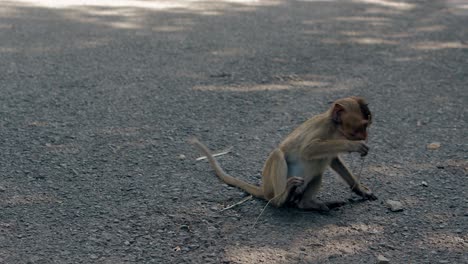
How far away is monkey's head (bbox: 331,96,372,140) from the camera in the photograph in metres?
4.50

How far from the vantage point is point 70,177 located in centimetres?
511

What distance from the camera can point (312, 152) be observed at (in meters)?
4.59

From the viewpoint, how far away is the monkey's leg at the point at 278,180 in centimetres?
461

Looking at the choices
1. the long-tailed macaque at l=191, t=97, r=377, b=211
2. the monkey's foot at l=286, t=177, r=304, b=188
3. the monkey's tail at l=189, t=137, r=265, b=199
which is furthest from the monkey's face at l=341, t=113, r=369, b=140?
the monkey's tail at l=189, t=137, r=265, b=199

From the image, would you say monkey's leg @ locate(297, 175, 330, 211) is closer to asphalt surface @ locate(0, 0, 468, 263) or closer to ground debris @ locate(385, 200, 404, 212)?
asphalt surface @ locate(0, 0, 468, 263)

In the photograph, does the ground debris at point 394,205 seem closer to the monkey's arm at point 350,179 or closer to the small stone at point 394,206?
the small stone at point 394,206

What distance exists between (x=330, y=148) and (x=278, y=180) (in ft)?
1.21

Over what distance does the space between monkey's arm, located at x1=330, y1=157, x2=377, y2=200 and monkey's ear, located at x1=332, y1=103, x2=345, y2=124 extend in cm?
41

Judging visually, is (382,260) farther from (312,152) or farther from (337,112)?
(337,112)

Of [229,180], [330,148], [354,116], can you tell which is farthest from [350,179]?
[229,180]

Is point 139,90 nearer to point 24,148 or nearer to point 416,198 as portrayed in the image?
point 24,148

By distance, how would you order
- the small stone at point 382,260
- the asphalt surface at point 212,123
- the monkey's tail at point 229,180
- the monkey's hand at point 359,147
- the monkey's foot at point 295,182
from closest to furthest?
1. the small stone at point 382,260
2. the asphalt surface at point 212,123
3. the monkey's hand at point 359,147
4. the monkey's foot at point 295,182
5. the monkey's tail at point 229,180

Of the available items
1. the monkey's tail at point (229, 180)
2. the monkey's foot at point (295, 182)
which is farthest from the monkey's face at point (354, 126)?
the monkey's tail at point (229, 180)

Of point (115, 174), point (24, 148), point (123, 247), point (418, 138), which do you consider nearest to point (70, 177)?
point (115, 174)
